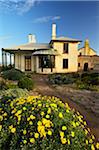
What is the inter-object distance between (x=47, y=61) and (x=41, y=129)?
24.6 meters

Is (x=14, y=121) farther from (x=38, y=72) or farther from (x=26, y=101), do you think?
(x=38, y=72)

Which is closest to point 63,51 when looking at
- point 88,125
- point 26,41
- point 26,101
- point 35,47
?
point 35,47

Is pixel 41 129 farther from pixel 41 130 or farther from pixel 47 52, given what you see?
pixel 47 52

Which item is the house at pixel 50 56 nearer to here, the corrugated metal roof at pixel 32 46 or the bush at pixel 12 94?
the corrugated metal roof at pixel 32 46

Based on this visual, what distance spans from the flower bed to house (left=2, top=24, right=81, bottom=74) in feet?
76.5

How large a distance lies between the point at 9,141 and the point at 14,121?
30cm

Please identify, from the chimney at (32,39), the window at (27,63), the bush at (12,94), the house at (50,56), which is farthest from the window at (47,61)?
the bush at (12,94)

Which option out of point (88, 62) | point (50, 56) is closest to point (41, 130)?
point (50, 56)

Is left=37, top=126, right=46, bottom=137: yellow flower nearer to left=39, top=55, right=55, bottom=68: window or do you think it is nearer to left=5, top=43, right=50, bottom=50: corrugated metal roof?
left=39, top=55, right=55, bottom=68: window

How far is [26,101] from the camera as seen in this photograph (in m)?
4.02

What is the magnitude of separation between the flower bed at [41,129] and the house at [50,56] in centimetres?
2333

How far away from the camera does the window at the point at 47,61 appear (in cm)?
2752

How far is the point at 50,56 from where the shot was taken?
27.8m

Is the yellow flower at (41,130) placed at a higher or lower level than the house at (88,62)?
lower
